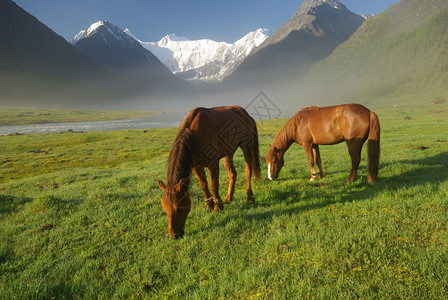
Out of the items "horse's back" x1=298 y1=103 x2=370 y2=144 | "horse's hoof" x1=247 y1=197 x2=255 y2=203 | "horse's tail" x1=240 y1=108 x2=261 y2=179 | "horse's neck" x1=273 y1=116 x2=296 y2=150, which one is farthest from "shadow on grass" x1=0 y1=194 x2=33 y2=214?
"horse's back" x1=298 y1=103 x2=370 y2=144

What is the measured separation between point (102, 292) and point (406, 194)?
7698 mm

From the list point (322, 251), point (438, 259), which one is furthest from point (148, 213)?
point (438, 259)

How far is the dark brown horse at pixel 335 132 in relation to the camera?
25.4 ft

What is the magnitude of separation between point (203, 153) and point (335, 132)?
530 centimetres

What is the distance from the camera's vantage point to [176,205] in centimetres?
490

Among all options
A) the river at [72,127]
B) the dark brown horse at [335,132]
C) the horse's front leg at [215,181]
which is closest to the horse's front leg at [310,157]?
the dark brown horse at [335,132]

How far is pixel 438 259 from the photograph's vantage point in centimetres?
352

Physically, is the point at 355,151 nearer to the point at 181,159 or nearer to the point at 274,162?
the point at 274,162

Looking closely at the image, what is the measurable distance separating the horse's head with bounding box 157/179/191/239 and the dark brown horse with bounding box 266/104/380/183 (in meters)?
5.17

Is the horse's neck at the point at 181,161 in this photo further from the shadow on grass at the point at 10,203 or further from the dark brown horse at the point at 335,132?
the shadow on grass at the point at 10,203

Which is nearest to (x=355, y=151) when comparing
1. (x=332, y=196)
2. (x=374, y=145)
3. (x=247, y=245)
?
(x=374, y=145)

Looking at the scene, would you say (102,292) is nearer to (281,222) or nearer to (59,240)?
(59,240)

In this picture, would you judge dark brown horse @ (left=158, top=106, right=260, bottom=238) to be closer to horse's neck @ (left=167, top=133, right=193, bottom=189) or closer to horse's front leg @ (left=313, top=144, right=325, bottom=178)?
horse's neck @ (left=167, top=133, right=193, bottom=189)

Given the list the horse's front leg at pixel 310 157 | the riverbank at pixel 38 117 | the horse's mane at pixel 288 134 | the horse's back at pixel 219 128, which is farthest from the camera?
the riverbank at pixel 38 117
